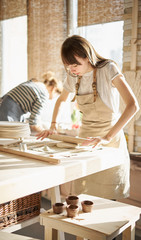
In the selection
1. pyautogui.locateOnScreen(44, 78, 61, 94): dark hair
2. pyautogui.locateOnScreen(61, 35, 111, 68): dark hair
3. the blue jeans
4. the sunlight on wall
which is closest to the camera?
pyautogui.locateOnScreen(61, 35, 111, 68): dark hair

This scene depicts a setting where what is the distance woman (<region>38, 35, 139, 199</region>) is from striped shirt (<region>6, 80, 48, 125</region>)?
77cm

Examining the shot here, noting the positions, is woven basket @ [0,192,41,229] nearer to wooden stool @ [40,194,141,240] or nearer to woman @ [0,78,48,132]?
wooden stool @ [40,194,141,240]

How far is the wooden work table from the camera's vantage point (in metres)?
1.20

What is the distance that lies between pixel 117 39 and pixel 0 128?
184cm

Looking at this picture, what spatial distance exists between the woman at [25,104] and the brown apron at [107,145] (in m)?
0.83

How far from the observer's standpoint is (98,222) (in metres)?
1.42

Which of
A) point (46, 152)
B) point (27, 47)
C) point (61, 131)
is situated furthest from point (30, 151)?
point (27, 47)

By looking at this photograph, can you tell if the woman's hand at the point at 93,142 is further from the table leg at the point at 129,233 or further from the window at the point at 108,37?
the window at the point at 108,37

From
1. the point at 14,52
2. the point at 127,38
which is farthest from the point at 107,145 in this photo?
the point at 14,52

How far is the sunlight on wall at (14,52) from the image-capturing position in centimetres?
456

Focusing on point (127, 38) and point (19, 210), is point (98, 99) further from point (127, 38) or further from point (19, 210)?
point (127, 38)

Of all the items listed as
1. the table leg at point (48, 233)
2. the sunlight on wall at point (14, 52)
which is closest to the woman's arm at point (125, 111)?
the table leg at point (48, 233)

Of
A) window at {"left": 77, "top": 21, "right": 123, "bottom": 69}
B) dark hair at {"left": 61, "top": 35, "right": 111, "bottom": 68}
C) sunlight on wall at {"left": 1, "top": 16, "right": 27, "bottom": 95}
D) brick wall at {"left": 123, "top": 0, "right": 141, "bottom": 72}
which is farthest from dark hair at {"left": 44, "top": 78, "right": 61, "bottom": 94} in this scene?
dark hair at {"left": 61, "top": 35, "right": 111, "bottom": 68}

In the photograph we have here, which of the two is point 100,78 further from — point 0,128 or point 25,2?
point 25,2
